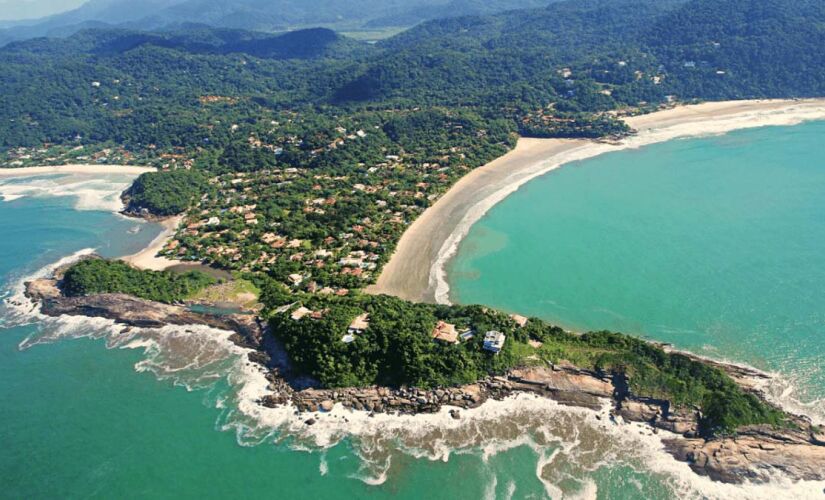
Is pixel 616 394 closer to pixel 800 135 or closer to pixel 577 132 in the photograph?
pixel 577 132

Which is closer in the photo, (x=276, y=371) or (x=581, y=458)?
(x=581, y=458)

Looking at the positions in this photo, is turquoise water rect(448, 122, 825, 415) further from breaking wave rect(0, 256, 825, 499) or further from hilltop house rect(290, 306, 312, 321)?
hilltop house rect(290, 306, 312, 321)

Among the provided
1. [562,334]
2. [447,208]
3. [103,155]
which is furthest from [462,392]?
[103,155]

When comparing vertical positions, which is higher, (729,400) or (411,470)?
(729,400)

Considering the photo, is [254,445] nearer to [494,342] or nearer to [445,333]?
[445,333]

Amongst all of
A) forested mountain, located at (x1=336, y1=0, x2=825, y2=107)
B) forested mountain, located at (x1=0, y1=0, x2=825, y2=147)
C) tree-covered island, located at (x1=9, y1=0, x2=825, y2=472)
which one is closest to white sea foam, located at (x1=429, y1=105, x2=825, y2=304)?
tree-covered island, located at (x1=9, y1=0, x2=825, y2=472)

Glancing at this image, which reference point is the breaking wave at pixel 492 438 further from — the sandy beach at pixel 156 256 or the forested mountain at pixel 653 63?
the forested mountain at pixel 653 63
